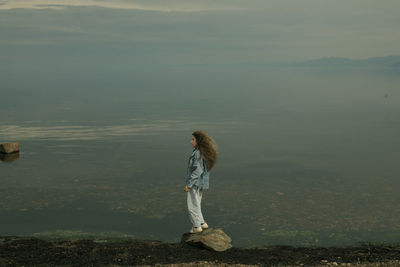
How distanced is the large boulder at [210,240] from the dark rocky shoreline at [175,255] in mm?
166

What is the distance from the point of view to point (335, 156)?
107 ft

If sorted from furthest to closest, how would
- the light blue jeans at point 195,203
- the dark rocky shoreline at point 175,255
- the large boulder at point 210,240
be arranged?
the light blue jeans at point 195,203 < the large boulder at point 210,240 < the dark rocky shoreline at point 175,255

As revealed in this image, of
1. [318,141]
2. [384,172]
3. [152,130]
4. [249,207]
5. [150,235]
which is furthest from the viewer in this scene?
Result: [152,130]

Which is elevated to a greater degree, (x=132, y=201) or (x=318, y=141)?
(x=318, y=141)

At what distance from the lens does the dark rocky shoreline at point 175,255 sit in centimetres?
1142

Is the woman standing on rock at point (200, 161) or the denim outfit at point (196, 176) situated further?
the denim outfit at point (196, 176)

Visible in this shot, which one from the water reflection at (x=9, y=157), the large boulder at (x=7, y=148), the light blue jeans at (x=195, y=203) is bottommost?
the light blue jeans at (x=195, y=203)

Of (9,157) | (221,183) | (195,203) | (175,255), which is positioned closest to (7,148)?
(9,157)

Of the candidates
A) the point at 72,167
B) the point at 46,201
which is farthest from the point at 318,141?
the point at 46,201

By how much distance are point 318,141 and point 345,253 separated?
29343 mm

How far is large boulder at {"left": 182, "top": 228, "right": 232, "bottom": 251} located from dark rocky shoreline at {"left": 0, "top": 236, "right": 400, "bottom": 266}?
17 centimetres

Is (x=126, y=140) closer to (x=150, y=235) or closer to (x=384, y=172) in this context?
(x=384, y=172)

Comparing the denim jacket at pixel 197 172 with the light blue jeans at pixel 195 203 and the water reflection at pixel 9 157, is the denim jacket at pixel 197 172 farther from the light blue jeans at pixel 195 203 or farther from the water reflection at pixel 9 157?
the water reflection at pixel 9 157

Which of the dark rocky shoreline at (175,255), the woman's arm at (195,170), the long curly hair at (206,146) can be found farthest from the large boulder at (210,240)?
the long curly hair at (206,146)
